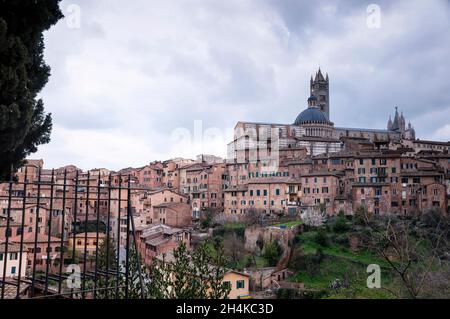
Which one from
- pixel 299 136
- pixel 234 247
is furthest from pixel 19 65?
pixel 299 136

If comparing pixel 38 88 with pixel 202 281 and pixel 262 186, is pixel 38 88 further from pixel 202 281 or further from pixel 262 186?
pixel 262 186

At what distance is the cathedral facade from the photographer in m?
75.7

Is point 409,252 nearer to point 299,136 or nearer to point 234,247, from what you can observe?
point 234,247

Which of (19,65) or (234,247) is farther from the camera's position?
(234,247)

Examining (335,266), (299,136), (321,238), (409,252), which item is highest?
(299,136)

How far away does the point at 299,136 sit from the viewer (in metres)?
86.4

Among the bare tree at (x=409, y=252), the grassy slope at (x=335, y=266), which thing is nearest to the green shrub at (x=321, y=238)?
the grassy slope at (x=335, y=266)

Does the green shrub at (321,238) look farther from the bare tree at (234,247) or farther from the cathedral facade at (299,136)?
the cathedral facade at (299,136)

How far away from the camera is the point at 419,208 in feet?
153

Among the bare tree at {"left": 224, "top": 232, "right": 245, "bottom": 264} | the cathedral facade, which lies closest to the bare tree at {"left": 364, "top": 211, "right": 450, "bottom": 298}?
the bare tree at {"left": 224, "top": 232, "right": 245, "bottom": 264}

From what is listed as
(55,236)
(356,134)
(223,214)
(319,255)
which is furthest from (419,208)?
(356,134)

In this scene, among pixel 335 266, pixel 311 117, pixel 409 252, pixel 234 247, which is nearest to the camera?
pixel 409 252

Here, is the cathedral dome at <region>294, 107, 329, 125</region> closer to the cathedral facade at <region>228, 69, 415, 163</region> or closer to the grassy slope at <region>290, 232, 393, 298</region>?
the cathedral facade at <region>228, 69, 415, 163</region>
